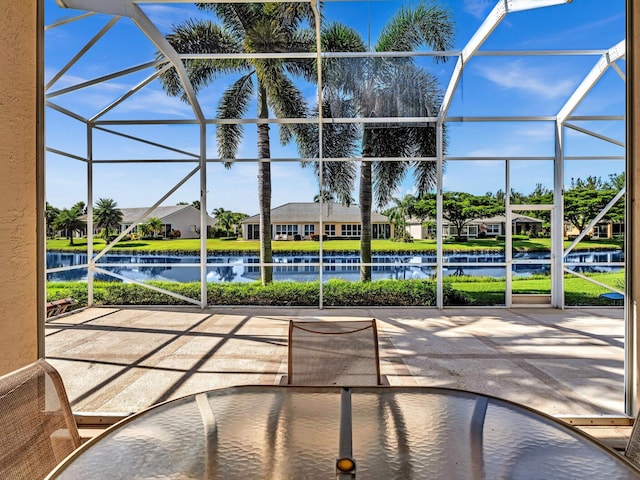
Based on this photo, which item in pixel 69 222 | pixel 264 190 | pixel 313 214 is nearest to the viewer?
pixel 69 222

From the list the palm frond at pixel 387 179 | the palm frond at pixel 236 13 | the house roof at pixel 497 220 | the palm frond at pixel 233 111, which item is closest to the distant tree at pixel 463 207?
the house roof at pixel 497 220

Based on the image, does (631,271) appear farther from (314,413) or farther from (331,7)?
(331,7)

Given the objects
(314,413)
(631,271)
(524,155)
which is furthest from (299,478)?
(524,155)

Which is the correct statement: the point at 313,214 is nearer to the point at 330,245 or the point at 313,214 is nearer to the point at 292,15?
the point at 330,245

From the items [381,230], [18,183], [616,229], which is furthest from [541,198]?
[18,183]

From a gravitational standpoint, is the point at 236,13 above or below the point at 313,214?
above

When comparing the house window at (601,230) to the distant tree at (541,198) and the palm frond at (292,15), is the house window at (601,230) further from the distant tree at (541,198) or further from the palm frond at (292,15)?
the palm frond at (292,15)

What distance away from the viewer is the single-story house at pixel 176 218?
7617 millimetres

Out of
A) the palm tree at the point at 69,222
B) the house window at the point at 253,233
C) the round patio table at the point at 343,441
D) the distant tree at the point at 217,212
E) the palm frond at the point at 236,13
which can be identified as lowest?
the round patio table at the point at 343,441

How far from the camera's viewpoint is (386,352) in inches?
182

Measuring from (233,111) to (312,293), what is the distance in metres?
3.98

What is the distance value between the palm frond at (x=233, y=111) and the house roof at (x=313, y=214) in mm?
1376

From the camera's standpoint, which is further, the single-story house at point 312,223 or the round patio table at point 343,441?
the single-story house at point 312,223

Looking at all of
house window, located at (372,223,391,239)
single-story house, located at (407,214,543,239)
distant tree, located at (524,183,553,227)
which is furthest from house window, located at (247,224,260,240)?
distant tree, located at (524,183,553,227)
